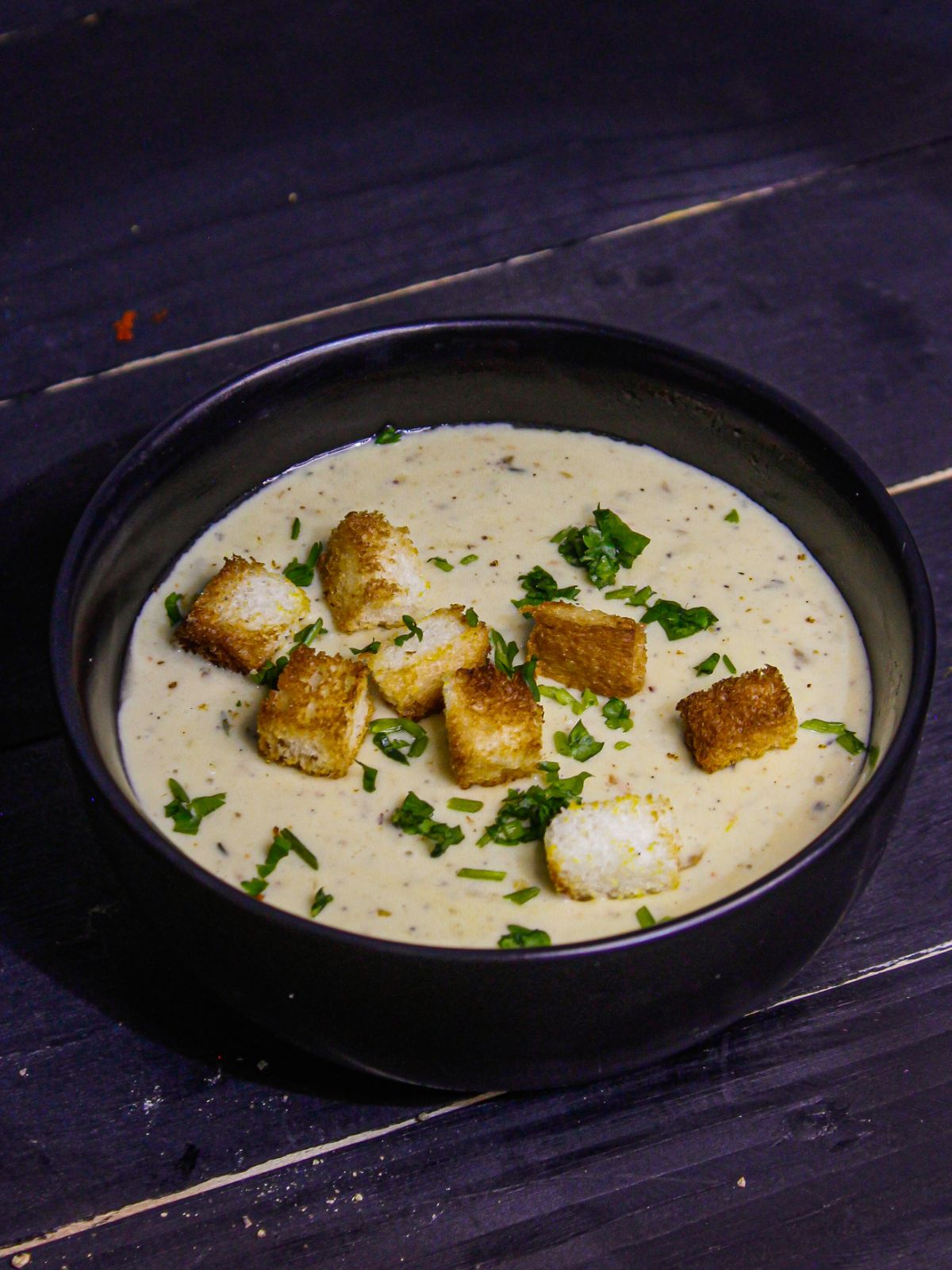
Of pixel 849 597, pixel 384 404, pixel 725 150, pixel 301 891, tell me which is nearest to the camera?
pixel 301 891

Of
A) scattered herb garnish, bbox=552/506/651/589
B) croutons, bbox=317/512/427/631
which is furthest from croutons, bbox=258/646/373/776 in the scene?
scattered herb garnish, bbox=552/506/651/589

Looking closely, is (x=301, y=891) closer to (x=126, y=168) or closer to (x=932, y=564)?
(x=932, y=564)

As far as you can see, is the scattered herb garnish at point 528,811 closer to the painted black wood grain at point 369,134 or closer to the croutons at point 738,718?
the croutons at point 738,718

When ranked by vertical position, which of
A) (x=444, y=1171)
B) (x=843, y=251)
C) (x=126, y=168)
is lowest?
(x=444, y=1171)

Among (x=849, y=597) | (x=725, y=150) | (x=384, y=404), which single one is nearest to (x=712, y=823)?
(x=849, y=597)

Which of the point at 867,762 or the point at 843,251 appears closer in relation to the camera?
the point at 867,762

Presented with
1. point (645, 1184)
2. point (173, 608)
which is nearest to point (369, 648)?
point (173, 608)

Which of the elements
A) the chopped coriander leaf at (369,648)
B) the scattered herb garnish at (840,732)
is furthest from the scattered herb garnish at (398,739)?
the scattered herb garnish at (840,732)
